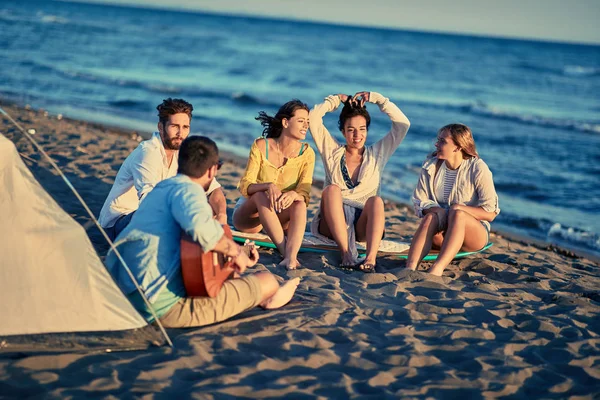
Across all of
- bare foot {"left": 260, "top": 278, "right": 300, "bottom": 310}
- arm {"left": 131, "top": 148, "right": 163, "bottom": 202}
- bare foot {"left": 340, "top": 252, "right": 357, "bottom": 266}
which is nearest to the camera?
bare foot {"left": 260, "top": 278, "right": 300, "bottom": 310}

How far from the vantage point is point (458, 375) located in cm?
329

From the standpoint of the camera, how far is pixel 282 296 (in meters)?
3.96

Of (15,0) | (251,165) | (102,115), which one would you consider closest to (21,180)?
(251,165)

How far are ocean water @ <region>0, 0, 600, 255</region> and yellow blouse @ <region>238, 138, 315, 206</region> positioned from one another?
400 centimetres

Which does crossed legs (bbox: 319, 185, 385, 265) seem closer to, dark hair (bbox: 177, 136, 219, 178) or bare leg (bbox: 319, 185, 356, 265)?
bare leg (bbox: 319, 185, 356, 265)

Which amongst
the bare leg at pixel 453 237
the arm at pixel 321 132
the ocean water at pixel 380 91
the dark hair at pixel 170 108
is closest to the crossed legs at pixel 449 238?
the bare leg at pixel 453 237

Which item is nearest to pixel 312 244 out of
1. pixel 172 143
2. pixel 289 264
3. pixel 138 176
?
pixel 289 264

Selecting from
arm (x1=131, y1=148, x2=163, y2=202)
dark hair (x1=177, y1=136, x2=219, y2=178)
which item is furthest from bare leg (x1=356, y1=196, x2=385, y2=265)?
dark hair (x1=177, y1=136, x2=219, y2=178)

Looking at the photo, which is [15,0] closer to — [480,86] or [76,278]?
[480,86]

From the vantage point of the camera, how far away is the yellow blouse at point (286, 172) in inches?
202

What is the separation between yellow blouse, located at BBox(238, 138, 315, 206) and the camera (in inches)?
202

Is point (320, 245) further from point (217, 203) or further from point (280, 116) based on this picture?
point (280, 116)

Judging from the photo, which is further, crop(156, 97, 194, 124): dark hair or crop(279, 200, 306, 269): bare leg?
crop(279, 200, 306, 269): bare leg

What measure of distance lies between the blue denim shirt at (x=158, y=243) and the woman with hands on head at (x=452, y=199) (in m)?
2.23
